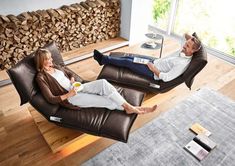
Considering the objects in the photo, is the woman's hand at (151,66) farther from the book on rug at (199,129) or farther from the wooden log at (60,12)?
the wooden log at (60,12)

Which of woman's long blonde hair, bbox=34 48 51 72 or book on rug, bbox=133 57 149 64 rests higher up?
woman's long blonde hair, bbox=34 48 51 72

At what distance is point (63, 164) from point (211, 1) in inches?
134

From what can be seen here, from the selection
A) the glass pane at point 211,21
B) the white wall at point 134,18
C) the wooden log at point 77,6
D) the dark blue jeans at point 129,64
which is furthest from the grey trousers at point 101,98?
the glass pane at point 211,21

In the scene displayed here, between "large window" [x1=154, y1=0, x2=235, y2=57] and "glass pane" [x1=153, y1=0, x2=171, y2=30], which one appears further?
"glass pane" [x1=153, y1=0, x2=171, y2=30]

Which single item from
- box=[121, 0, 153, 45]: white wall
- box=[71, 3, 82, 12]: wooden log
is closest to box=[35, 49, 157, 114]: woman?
box=[71, 3, 82, 12]: wooden log

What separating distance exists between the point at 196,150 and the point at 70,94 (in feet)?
4.29

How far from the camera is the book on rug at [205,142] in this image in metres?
2.16

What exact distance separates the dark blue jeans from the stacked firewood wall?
3.08 feet

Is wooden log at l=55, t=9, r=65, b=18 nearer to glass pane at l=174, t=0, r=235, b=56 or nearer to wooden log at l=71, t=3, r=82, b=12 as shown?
wooden log at l=71, t=3, r=82, b=12

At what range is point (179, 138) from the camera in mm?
2268

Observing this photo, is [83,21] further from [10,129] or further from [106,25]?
[10,129]

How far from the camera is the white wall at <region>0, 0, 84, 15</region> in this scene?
2873mm

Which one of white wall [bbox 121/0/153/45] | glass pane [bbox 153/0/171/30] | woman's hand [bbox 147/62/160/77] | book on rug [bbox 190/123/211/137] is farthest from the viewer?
glass pane [bbox 153/0/171/30]

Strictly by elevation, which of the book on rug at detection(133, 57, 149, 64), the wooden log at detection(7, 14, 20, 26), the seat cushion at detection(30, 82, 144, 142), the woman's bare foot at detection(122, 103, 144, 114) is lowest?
the seat cushion at detection(30, 82, 144, 142)
